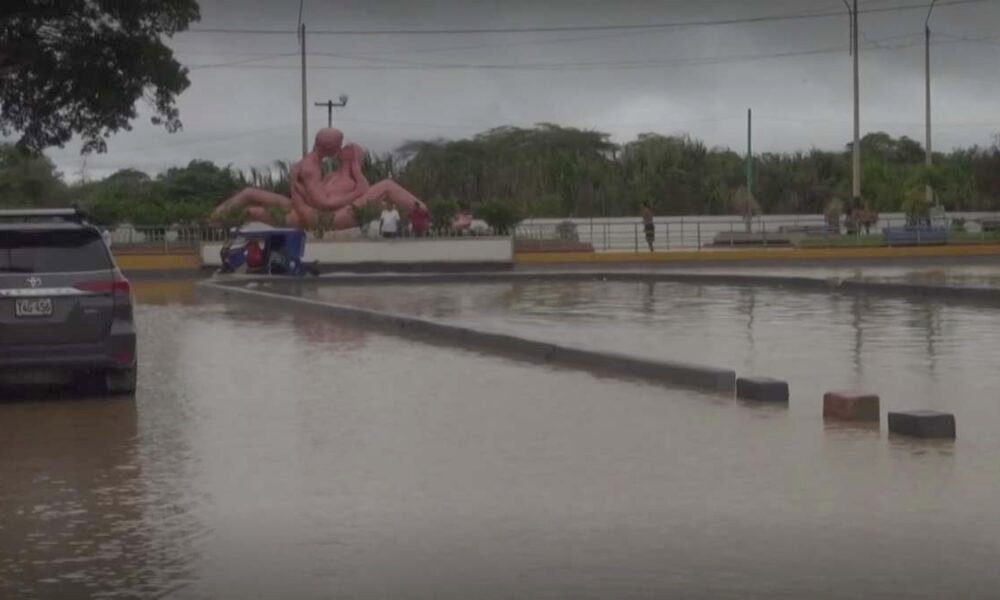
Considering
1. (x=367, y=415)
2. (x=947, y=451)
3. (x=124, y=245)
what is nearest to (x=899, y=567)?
(x=947, y=451)

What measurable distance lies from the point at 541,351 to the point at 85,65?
1641cm

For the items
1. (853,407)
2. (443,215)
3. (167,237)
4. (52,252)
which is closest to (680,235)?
(443,215)

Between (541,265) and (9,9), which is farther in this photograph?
(541,265)

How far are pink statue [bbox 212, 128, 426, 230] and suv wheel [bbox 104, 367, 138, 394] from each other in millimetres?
34734

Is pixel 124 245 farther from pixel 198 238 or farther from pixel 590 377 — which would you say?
pixel 590 377

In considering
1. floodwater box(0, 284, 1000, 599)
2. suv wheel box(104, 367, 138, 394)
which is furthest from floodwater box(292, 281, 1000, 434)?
suv wheel box(104, 367, 138, 394)

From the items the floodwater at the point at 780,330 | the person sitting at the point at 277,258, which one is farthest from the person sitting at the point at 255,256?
the floodwater at the point at 780,330

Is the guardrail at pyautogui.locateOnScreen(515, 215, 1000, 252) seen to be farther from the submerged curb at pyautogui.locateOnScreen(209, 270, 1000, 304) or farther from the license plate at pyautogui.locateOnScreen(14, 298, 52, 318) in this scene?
the license plate at pyautogui.locateOnScreen(14, 298, 52, 318)

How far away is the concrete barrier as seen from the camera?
1445cm

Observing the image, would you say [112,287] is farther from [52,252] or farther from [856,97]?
[856,97]

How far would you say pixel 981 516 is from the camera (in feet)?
28.2

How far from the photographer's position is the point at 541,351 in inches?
682

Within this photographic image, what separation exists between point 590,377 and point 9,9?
54.1 ft

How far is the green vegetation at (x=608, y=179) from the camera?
82.1 metres
